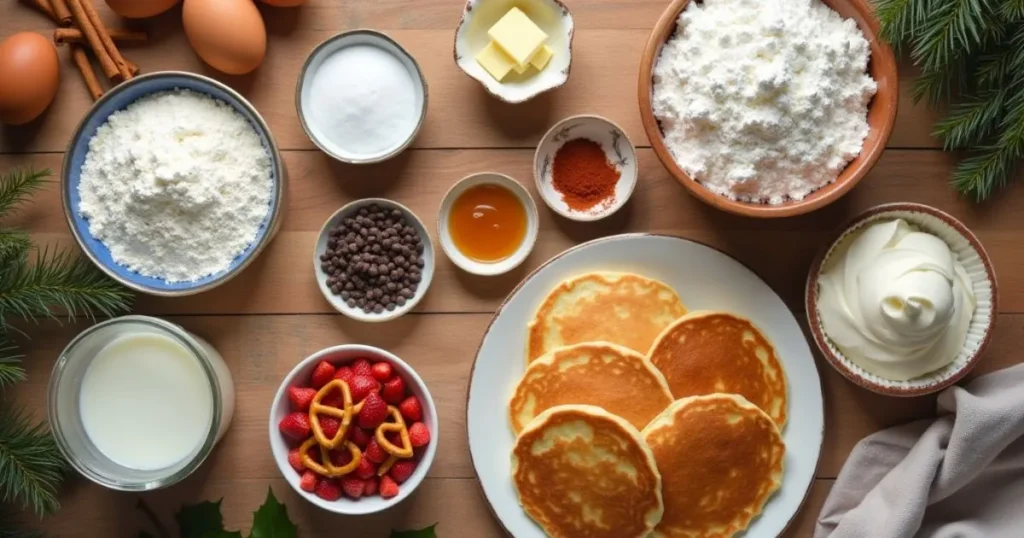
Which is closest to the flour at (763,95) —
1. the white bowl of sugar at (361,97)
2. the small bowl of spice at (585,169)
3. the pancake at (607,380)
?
the small bowl of spice at (585,169)

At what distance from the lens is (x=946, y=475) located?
5.10 ft

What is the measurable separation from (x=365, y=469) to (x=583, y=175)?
72cm

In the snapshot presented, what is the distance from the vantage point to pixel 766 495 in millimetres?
1603

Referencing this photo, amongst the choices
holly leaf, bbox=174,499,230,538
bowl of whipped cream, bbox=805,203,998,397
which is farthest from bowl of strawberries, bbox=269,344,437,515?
bowl of whipped cream, bbox=805,203,998,397

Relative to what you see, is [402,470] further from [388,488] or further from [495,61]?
[495,61]

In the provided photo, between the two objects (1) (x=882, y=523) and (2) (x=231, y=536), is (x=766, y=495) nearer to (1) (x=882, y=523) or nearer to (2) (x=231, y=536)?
(1) (x=882, y=523)

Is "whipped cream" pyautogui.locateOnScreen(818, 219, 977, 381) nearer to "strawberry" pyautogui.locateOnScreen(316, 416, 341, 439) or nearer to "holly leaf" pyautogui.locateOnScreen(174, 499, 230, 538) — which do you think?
"strawberry" pyautogui.locateOnScreen(316, 416, 341, 439)

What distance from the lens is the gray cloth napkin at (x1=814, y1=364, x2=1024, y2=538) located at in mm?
1535

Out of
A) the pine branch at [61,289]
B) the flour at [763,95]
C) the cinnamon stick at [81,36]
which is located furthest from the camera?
the cinnamon stick at [81,36]

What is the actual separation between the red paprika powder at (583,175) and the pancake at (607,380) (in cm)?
30

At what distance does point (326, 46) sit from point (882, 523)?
1417 mm

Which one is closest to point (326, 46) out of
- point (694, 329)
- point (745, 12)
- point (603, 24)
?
point (603, 24)

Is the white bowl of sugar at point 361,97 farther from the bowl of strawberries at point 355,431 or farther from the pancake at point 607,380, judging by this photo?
the pancake at point 607,380

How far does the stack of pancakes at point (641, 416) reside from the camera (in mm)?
1526
